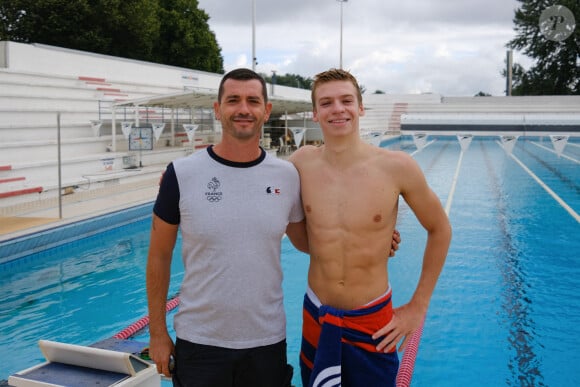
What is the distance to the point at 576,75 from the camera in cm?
4466

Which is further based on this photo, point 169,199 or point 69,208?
point 69,208

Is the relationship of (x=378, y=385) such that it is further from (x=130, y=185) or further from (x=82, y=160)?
(x=82, y=160)

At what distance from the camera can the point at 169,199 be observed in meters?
1.88

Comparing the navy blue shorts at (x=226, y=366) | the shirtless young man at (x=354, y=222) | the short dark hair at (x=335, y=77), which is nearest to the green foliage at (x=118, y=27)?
the short dark hair at (x=335, y=77)

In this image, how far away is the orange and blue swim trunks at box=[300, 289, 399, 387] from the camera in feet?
6.45

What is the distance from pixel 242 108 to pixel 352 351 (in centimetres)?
99

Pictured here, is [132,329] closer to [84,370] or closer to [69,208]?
[84,370]

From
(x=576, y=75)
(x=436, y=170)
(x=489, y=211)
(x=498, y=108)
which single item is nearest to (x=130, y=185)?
(x=489, y=211)

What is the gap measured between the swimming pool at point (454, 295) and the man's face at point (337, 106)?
7.53 ft

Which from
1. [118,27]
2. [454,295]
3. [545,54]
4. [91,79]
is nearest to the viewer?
[454,295]

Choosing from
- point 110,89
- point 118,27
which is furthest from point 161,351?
point 118,27

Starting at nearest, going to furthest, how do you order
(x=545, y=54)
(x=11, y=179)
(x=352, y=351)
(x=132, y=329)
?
(x=352, y=351)
(x=132, y=329)
(x=11, y=179)
(x=545, y=54)

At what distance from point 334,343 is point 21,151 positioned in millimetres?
11128

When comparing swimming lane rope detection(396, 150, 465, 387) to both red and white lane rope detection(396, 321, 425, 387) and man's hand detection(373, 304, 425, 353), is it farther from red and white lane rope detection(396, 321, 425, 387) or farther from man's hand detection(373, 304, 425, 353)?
man's hand detection(373, 304, 425, 353)
